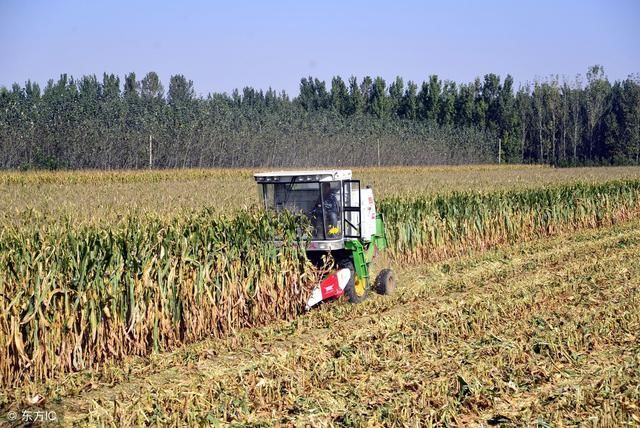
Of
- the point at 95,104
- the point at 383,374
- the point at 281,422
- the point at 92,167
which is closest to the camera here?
the point at 281,422

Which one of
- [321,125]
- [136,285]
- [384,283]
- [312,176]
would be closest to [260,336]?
[136,285]

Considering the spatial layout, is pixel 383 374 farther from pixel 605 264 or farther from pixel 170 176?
pixel 170 176

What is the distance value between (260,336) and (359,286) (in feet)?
9.73

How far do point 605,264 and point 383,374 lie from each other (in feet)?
29.4

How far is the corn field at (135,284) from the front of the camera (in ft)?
27.0

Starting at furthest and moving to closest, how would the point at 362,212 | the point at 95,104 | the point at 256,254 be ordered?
1. the point at 95,104
2. the point at 362,212
3. the point at 256,254

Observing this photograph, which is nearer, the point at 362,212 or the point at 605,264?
the point at 362,212

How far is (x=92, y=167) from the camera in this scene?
156 ft

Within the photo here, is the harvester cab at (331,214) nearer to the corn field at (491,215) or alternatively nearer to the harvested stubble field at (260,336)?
the harvested stubble field at (260,336)

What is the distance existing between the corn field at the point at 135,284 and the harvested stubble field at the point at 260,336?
0.08ft

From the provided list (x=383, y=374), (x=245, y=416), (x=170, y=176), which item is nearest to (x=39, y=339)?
(x=245, y=416)

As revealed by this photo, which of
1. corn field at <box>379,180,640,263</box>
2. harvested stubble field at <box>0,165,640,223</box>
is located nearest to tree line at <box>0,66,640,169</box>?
harvested stubble field at <box>0,165,640,223</box>

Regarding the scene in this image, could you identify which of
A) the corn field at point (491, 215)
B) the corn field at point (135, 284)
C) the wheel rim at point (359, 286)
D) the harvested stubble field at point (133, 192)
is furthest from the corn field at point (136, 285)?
the corn field at point (491, 215)

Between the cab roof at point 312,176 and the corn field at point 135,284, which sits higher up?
the cab roof at point 312,176
